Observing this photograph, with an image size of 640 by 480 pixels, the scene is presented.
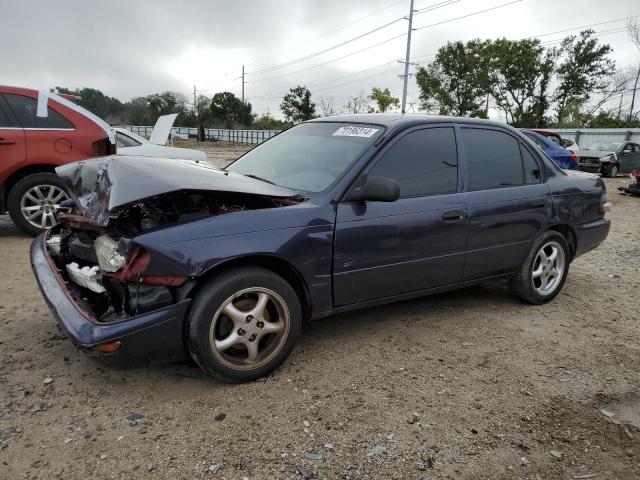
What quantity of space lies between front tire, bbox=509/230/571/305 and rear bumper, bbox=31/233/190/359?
304cm

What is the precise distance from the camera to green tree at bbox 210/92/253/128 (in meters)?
69.2

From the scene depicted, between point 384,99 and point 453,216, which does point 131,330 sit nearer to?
point 453,216

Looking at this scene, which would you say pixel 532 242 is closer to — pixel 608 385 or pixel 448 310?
pixel 448 310

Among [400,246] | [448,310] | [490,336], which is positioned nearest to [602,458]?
[490,336]

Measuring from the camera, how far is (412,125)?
147 inches

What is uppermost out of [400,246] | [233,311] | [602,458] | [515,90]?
[515,90]

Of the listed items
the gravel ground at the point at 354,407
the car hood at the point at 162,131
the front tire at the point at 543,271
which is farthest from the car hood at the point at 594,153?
the gravel ground at the point at 354,407

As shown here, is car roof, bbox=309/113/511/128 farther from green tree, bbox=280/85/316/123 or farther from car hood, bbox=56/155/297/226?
green tree, bbox=280/85/316/123

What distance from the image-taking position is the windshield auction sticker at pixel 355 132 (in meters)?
3.65

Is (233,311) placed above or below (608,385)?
above

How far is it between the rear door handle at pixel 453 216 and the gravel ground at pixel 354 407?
888 mm

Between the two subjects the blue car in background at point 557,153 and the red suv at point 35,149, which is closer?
the red suv at point 35,149

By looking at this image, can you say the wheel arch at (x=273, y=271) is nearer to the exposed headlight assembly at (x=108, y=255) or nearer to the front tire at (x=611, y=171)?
the exposed headlight assembly at (x=108, y=255)

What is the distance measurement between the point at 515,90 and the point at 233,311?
4856cm
